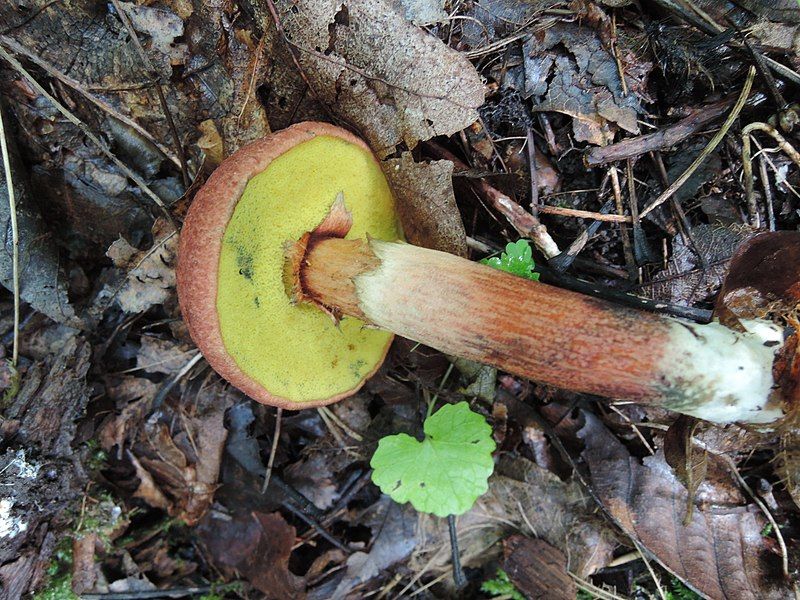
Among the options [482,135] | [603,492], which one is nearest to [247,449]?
[603,492]

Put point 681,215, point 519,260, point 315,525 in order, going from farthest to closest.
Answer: point 315,525 → point 681,215 → point 519,260

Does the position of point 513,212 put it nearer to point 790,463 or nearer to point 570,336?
point 570,336

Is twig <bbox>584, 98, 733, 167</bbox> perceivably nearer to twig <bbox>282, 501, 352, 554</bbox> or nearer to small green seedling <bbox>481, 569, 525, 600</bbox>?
small green seedling <bbox>481, 569, 525, 600</bbox>

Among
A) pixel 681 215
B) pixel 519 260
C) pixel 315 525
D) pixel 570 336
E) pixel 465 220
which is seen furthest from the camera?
pixel 315 525

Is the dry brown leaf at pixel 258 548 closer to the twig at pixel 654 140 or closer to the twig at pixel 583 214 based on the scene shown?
the twig at pixel 583 214

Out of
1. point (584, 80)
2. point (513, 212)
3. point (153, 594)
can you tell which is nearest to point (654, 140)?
point (584, 80)

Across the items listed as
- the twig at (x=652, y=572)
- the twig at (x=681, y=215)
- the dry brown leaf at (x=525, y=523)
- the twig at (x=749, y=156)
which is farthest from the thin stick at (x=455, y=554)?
the twig at (x=749, y=156)

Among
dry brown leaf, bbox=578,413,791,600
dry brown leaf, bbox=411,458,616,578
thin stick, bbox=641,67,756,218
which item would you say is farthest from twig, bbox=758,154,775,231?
dry brown leaf, bbox=411,458,616,578
